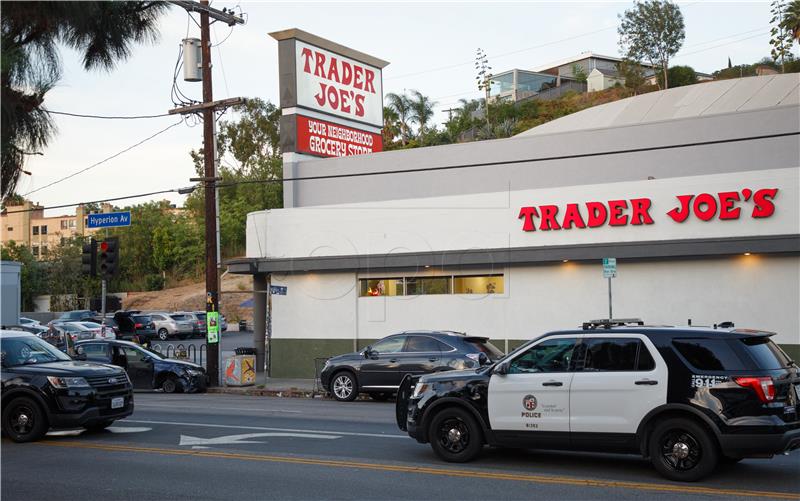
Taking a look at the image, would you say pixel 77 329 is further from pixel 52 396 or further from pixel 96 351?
pixel 52 396

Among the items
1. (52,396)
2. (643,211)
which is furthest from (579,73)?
(52,396)

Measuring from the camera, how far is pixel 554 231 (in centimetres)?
2361

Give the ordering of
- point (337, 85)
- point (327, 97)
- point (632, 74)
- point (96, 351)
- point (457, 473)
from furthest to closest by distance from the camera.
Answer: point (632, 74), point (337, 85), point (327, 97), point (96, 351), point (457, 473)

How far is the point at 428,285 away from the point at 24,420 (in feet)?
47.0

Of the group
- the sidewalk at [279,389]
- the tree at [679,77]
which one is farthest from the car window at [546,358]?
the tree at [679,77]

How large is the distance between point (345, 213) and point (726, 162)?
1116 centimetres

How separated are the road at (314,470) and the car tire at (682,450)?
0.50ft

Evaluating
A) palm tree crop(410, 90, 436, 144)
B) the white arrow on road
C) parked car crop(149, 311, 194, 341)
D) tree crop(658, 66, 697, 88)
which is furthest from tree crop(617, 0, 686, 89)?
the white arrow on road

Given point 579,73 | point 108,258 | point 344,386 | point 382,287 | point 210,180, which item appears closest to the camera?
point 344,386

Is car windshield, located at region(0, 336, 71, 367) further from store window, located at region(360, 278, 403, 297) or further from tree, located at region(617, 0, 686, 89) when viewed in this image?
tree, located at region(617, 0, 686, 89)

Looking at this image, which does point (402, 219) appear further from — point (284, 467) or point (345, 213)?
point (284, 467)

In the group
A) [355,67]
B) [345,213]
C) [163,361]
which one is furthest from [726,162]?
[163,361]

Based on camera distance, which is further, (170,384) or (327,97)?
(327,97)

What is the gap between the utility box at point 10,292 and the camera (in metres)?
45.7
